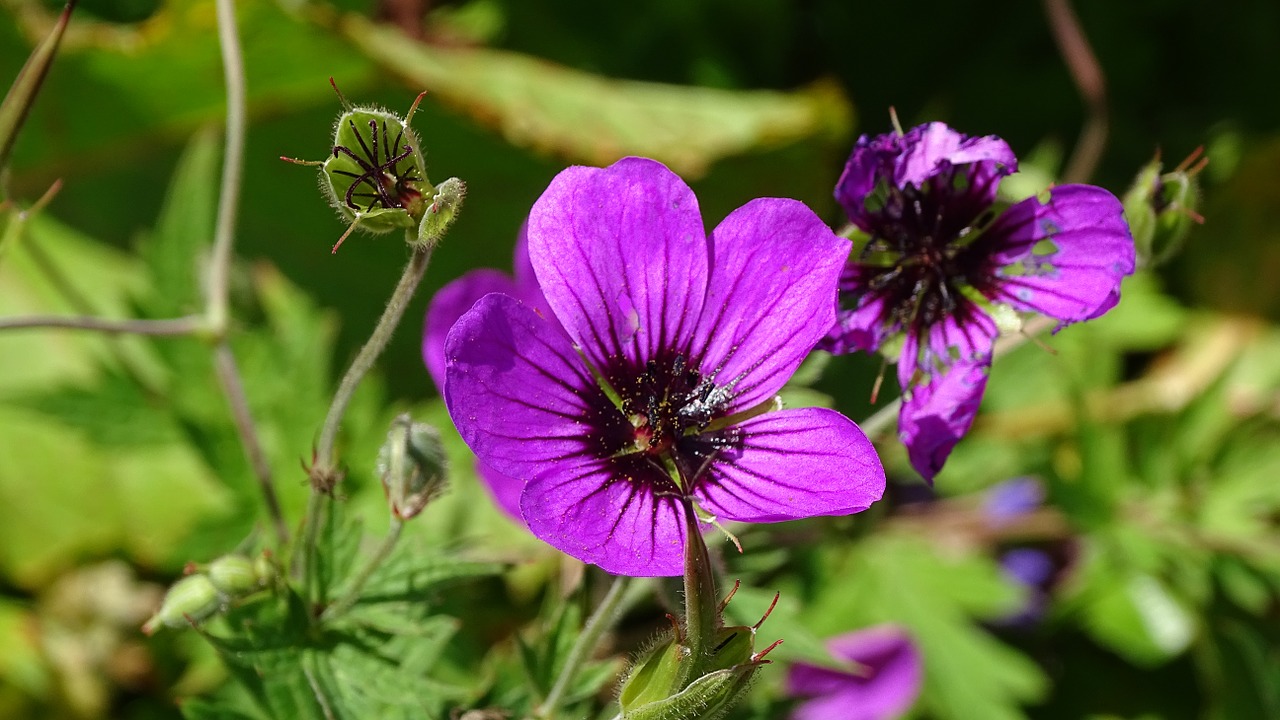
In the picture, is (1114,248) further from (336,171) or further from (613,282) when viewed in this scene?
(336,171)

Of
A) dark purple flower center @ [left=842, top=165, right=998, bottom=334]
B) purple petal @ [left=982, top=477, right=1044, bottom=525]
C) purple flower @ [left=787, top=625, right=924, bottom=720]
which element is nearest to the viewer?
dark purple flower center @ [left=842, top=165, right=998, bottom=334]

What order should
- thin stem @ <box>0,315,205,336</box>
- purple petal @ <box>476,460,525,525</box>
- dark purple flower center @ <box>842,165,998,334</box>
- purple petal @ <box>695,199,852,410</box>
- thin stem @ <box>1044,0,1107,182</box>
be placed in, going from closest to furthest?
purple petal @ <box>695,199,852,410</box> → dark purple flower center @ <box>842,165,998,334</box> → thin stem @ <box>0,315,205,336</box> → purple petal @ <box>476,460,525,525</box> → thin stem @ <box>1044,0,1107,182</box>

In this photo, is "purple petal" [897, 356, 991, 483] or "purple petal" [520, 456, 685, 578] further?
"purple petal" [897, 356, 991, 483]

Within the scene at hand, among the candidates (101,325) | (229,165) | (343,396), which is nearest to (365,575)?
(343,396)

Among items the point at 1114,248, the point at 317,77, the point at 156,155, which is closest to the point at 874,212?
the point at 1114,248

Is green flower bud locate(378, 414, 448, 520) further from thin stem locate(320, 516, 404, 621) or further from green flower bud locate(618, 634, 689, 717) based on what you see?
green flower bud locate(618, 634, 689, 717)

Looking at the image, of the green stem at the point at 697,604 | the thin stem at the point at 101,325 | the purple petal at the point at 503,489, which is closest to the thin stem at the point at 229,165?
the thin stem at the point at 101,325

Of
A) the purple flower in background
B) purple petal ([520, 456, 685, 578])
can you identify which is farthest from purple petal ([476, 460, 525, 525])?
purple petal ([520, 456, 685, 578])

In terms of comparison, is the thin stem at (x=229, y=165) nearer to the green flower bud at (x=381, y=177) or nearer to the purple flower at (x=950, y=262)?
the green flower bud at (x=381, y=177)
